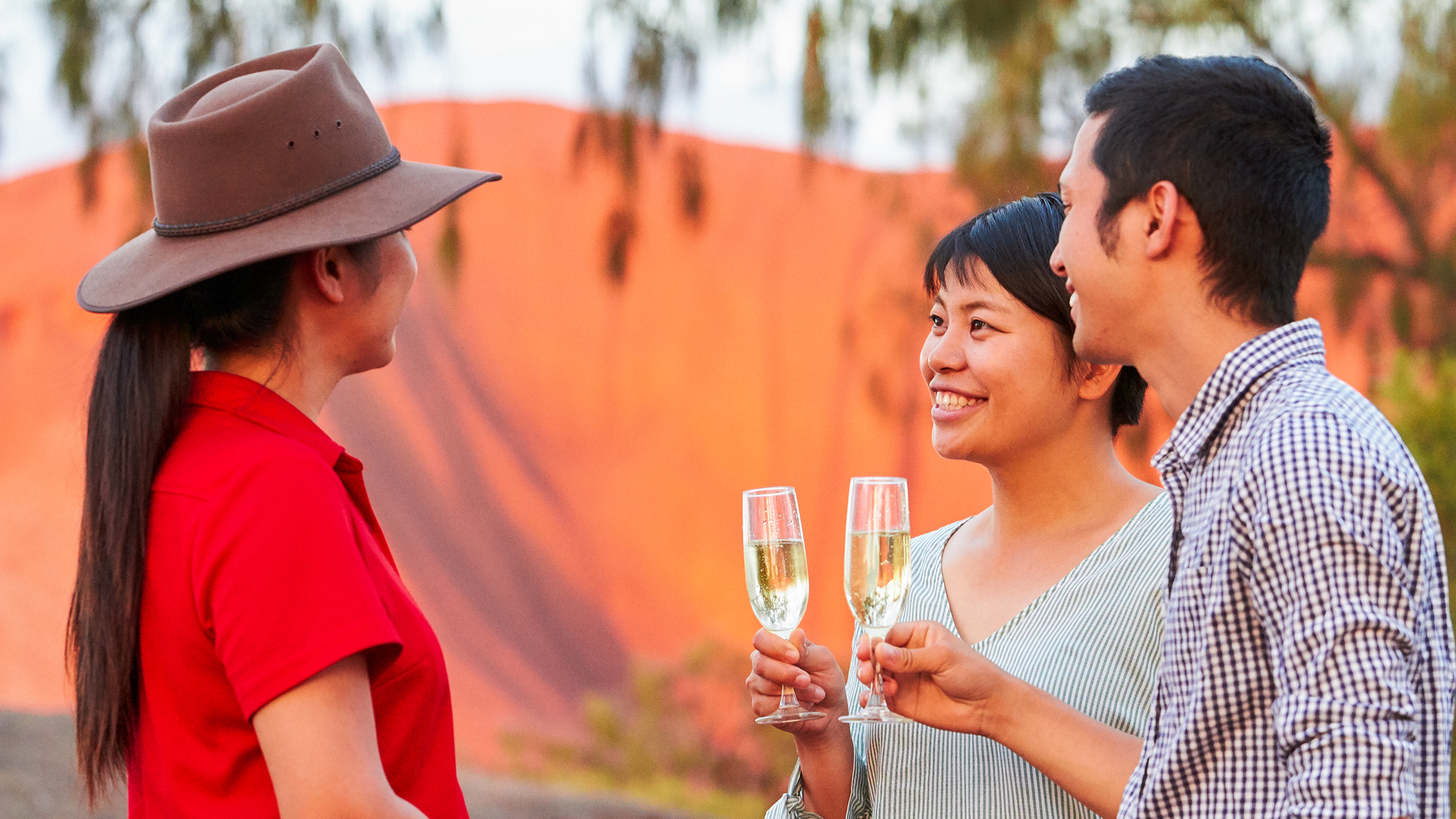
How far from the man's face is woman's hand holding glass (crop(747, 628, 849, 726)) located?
0.67 metres

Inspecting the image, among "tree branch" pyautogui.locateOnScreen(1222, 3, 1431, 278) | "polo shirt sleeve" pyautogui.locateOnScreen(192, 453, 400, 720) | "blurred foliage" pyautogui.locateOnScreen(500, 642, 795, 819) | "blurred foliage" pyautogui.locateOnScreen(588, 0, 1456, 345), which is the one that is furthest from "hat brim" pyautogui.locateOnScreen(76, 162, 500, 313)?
"tree branch" pyautogui.locateOnScreen(1222, 3, 1431, 278)

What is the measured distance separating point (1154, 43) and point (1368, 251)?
1.47 metres

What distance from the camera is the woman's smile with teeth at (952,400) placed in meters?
2.12

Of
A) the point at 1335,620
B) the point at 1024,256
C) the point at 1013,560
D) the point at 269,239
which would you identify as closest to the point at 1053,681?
the point at 1013,560

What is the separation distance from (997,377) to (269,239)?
3.82ft

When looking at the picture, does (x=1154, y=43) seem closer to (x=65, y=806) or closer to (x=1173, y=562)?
(x=1173, y=562)

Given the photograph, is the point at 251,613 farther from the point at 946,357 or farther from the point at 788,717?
the point at 946,357

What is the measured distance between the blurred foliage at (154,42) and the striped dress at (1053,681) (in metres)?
5.02

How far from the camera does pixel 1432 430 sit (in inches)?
172

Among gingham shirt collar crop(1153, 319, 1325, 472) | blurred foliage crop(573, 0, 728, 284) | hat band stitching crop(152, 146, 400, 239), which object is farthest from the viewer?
blurred foliage crop(573, 0, 728, 284)

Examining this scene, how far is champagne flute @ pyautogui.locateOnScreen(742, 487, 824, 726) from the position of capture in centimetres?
196

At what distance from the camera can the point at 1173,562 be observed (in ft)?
4.80

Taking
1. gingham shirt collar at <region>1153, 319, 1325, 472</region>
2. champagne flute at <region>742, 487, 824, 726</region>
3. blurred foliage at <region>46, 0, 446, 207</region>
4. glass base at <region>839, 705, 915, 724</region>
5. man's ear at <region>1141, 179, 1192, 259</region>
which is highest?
blurred foliage at <region>46, 0, 446, 207</region>

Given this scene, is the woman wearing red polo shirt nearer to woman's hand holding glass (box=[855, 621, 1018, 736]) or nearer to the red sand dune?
woman's hand holding glass (box=[855, 621, 1018, 736])
